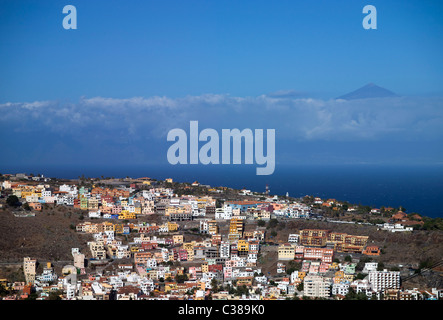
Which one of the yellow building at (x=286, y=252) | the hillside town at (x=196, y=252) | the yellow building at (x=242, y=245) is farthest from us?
the yellow building at (x=242, y=245)

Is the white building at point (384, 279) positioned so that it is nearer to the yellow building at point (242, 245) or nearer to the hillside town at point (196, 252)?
the hillside town at point (196, 252)

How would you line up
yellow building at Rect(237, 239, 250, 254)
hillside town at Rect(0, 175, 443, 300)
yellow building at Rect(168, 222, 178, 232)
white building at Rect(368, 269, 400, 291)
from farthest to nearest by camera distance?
yellow building at Rect(168, 222, 178, 232) < yellow building at Rect(237, 239, 250, 254) < white building at Rect(368, 269, 400, 291) < hillside town at Rect(0, 175, 443, 300)

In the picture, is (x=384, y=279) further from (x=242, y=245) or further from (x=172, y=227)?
(x=172, y=227)

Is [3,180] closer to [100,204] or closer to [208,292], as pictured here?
[100,204]

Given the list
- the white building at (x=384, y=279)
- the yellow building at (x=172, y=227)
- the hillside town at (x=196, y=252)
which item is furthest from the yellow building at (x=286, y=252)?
the yellow building at (x=172, y=227)

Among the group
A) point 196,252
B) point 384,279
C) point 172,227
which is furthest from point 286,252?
point 172,227

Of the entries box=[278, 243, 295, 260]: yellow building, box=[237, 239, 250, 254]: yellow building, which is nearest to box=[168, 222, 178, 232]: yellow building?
box=[237, 239, 250, 254]: yellow building

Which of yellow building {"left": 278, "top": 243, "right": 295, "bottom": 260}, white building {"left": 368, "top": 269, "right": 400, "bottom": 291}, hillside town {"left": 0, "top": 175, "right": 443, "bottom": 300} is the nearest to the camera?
hillside town {"left": 0, "top": 175, "right": 443, "bottom": 300}

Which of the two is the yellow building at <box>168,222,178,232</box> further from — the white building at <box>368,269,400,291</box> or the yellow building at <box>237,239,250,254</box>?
the white building at <box>368,269,400,291</box>
